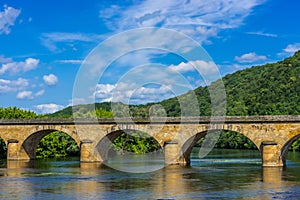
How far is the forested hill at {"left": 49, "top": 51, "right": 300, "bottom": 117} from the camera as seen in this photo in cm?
7644

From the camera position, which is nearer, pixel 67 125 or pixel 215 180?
pixel 215 180

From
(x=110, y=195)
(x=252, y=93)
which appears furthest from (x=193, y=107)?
(x=110, y=195)

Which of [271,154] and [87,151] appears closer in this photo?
[271,154]

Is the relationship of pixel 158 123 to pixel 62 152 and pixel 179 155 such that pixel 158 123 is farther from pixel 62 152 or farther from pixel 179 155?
pixel 62 152

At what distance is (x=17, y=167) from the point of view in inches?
1747

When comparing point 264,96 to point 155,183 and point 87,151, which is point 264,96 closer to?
point 87,151

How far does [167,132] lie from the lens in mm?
45719

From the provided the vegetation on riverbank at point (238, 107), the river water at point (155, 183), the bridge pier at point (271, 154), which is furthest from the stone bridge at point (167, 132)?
the vegetation on riverbank at point (238, 107)

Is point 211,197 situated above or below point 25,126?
below

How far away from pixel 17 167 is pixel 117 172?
9.79 meters

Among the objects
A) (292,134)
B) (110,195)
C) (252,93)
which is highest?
(252,93)

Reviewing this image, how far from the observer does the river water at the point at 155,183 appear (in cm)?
2731

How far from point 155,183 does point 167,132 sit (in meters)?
13.5

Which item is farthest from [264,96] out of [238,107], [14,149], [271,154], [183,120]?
[14,149]
